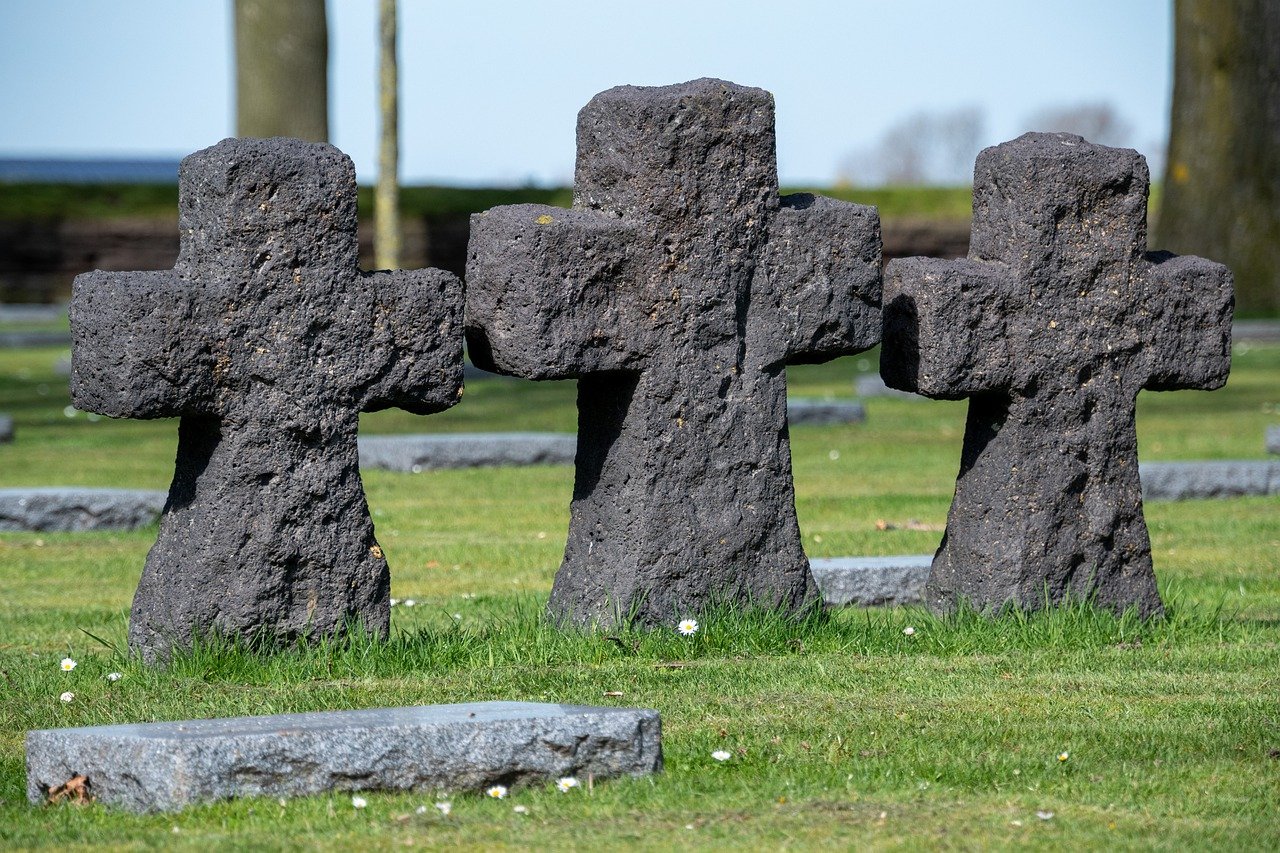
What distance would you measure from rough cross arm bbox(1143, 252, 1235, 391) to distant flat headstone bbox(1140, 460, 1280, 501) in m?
3.79

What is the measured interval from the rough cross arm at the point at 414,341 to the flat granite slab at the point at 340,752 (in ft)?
5.12

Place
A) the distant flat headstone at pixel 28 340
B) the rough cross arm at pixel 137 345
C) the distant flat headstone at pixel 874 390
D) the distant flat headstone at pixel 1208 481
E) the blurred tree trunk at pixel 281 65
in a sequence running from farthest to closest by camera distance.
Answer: the distant flat headstone at pixel 28 340 → the blurred tree trunk at pixel 281 65 → the distant flat headstone at pixel 874 390 → the distant flat headstone at pixel 1208 481 → the rough cross arm at pixel 137 345

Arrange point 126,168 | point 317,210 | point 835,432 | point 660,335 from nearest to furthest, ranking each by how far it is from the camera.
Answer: point 317,210, point 660,335, point 835,432, point 126,168

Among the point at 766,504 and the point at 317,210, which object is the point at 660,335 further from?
the point at 317,210

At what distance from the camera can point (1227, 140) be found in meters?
23.0

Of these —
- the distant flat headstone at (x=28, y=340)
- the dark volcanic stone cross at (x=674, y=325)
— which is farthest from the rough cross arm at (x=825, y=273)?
the distant flat headstone at (x=28, y=340)

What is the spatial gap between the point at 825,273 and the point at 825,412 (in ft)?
27.2

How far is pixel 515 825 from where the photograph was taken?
4.18 m

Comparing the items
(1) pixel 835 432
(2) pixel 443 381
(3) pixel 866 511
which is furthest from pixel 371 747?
(1) pixel 835 432

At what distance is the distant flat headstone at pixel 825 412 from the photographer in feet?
47.7

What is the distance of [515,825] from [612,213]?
8.60ft

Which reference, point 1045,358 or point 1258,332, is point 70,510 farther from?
point 1258,332

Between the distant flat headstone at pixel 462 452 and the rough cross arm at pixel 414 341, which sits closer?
the rough cross arm at pixel 414 341

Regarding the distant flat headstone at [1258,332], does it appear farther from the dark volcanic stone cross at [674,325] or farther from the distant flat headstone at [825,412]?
the dark volcanic stone cross at [674,325]
